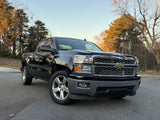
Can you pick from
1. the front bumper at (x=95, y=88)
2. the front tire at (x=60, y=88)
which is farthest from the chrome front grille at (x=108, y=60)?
the front tire at (x=60, y=88)

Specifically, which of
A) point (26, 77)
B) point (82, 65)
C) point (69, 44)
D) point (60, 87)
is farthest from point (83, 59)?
point (26, 77)

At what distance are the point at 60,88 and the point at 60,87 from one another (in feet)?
0.08

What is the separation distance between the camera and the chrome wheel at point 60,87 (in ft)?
12.5

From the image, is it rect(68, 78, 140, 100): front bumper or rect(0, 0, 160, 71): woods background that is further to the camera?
rect(0, 0, 160, 71): woods background

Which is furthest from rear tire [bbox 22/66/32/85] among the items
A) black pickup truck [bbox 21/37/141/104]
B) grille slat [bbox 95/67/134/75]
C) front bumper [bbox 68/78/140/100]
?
grille slat [bbox 95/67/134/75]

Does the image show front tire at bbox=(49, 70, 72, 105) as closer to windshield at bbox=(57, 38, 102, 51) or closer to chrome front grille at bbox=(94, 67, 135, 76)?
chrome front grille at bbox=(94, 67, 135, 76)

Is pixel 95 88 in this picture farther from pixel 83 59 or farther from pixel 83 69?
pixel 83 59

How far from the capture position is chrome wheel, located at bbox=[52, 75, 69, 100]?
3804mm

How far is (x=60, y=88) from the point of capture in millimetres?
3914

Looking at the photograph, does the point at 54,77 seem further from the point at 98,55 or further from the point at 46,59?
the point at 98,55

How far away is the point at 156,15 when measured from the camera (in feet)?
65.5

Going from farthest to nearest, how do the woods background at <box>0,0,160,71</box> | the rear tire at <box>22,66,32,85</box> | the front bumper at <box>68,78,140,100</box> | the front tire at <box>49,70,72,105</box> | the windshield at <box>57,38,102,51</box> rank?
the woods background at <box>0,0,160,71</box>, the rear tire at <box>22,66,32,85</box>, the windshield at <box>57,38,102,51</box>, the front tire at <box>49,70,72,105</box>, the front bumper at <box>68,78,140,100</box>

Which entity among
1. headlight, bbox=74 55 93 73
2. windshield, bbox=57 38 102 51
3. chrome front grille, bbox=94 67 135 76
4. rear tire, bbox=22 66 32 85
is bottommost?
rear tire, bbox=22 66 32 85

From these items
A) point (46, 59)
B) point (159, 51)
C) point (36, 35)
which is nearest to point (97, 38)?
point (36, 35)
